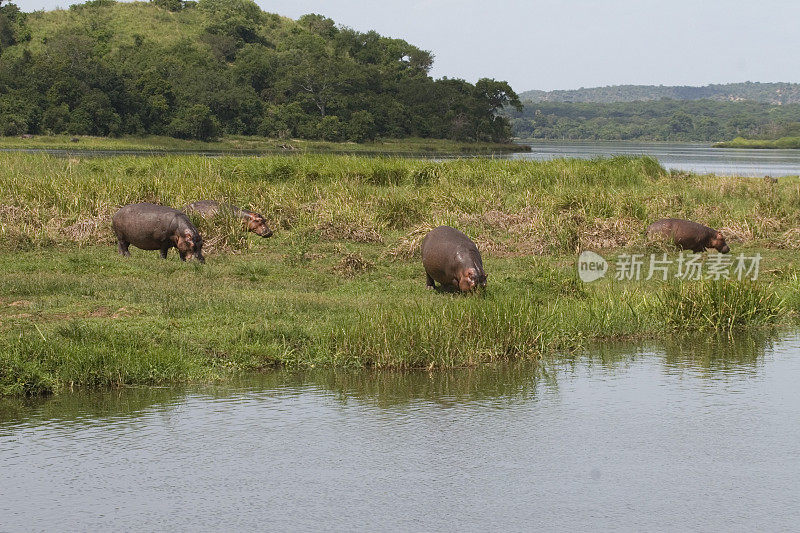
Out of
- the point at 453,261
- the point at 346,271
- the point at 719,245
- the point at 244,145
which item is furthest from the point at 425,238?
the point at 244,145

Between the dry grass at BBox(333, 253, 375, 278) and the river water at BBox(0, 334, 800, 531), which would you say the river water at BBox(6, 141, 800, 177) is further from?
the river water at BBox(0, 334, 800, 531)

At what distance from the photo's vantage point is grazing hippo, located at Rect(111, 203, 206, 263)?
15.5 meters

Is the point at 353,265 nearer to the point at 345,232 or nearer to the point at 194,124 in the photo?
the point at 345,232

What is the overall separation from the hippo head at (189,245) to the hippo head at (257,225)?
266cm

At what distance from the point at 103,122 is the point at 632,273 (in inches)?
2582

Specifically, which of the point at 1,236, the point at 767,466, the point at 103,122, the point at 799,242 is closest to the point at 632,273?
the point at 799,242

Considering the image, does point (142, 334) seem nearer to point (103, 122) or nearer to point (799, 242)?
point (799, 242)

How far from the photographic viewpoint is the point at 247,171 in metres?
24.7

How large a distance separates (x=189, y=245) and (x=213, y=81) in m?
76.5

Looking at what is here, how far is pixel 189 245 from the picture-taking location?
1545cm

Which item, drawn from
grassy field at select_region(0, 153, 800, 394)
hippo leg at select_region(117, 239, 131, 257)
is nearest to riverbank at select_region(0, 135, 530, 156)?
grassy field at select_region(0, 153, 800, 394)

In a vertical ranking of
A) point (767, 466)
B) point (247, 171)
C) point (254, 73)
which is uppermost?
point (254, 73)

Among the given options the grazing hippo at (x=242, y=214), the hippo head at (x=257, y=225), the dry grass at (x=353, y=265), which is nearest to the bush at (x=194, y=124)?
the grazing hippo at (x=242, y=214)

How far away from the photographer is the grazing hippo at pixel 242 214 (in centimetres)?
1791
